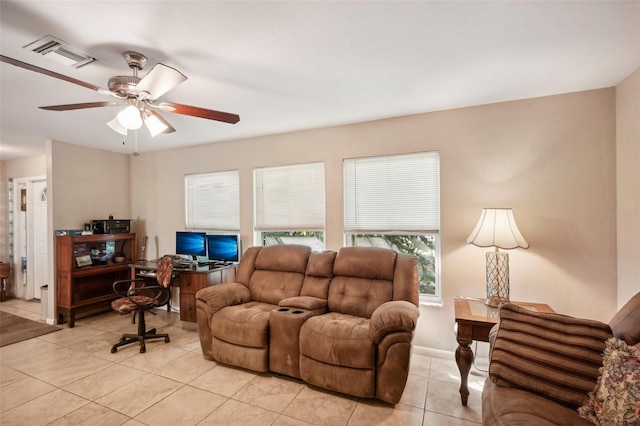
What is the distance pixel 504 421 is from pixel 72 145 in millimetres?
5581

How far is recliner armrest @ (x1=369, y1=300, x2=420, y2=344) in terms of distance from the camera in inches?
83.3

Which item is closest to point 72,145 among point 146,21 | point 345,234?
point 146,21

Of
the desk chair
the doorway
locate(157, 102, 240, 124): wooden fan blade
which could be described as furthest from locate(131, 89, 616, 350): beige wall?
the doorway

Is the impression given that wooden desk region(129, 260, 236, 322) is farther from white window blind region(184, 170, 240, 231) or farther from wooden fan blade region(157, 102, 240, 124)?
wooden fan blade region(157, 102, 240, 124)

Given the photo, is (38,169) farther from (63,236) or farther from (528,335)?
(528,335)

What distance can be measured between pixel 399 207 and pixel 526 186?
1.17 metres

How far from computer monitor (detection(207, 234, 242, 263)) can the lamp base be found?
9.58 feet

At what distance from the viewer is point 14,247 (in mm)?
5262

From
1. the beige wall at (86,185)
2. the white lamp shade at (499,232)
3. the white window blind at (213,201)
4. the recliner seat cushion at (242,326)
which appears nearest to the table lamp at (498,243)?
the white lamp shade at (499,232)

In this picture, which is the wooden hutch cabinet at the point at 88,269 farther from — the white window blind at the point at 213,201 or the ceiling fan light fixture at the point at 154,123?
the ceiling fan light fixture at the point at 154,123

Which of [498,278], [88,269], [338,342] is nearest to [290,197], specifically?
[338,342]

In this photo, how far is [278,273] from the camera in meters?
3.28

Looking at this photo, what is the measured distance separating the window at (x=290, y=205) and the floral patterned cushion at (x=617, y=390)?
2.64 meters

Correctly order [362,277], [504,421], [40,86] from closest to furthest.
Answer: [504,421] → [40,86] → [362,277]
